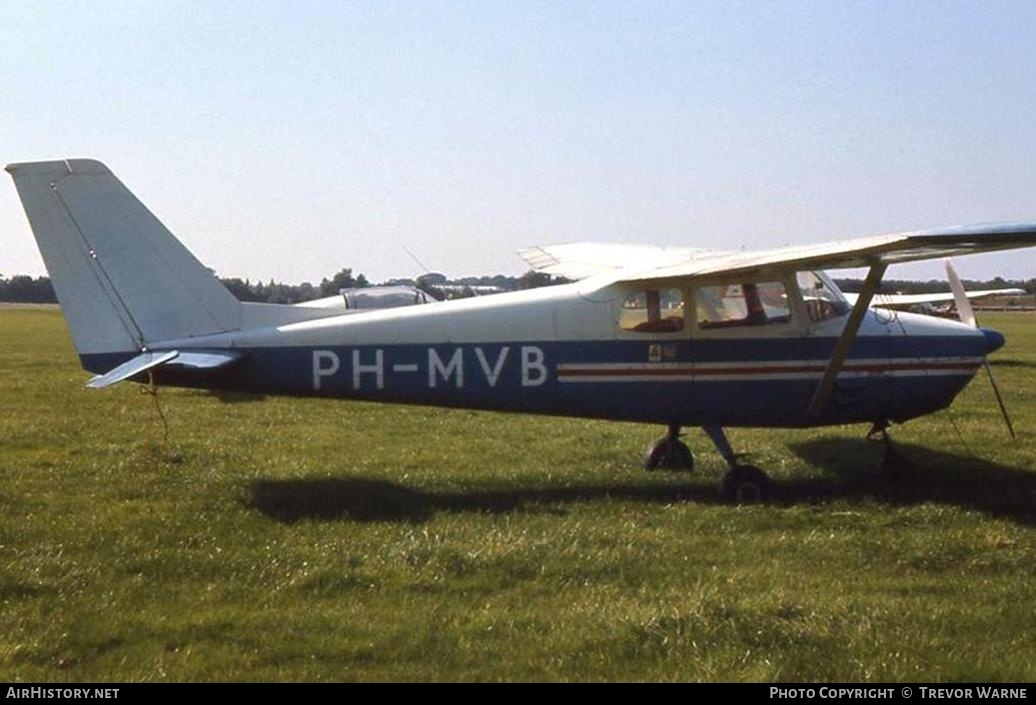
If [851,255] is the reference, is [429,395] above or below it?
below

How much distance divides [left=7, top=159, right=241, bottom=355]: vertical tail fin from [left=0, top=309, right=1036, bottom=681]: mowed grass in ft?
4.38

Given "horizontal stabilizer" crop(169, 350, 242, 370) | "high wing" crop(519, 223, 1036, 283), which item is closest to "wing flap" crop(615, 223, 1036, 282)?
"high wing" crop(519, 223, 1036, 283)

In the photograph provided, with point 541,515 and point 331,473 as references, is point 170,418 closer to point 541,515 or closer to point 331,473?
point 331,473

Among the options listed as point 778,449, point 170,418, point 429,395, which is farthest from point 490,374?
point 170,418

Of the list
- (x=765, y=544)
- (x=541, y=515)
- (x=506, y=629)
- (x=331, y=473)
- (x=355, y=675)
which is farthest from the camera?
(x=331, y=473)

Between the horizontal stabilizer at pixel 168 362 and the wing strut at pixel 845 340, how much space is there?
488 cm

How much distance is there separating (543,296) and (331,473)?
2496 mm

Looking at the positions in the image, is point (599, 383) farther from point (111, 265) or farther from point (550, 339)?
point (111, 265)

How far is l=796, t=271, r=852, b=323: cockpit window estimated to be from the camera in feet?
30.2

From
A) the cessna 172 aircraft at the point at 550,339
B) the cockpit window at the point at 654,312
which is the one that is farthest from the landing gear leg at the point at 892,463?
the cockpit window at the point at 654,312

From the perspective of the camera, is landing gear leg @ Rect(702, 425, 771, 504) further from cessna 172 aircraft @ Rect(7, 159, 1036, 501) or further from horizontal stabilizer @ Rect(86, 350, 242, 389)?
horizontal stabilizer @ Rect(86, 350, 242, 389)

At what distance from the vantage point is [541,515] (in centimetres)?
775

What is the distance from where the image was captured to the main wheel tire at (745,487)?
8.55 meters

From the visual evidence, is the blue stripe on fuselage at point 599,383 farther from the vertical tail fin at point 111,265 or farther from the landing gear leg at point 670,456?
the landing gear leg at point 670,456
